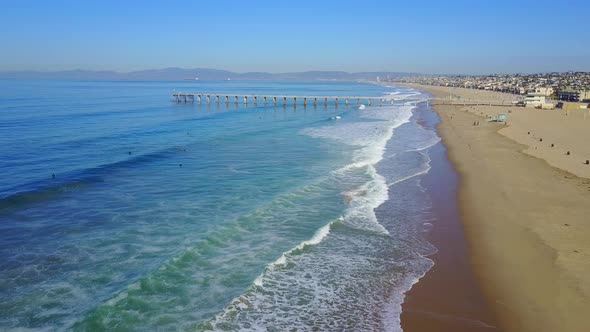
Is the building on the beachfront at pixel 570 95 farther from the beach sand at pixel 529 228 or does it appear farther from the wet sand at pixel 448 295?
the wet sand at pixel 448 295

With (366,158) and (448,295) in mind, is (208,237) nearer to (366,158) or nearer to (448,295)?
(448,295)

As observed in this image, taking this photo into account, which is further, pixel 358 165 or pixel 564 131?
pixel 564 131

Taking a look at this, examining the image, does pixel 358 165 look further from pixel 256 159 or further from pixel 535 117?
pixel 535 117

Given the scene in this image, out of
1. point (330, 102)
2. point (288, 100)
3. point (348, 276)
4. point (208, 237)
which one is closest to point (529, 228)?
point (348, 276)

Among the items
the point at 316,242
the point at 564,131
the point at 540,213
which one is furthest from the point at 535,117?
the point at 316,242

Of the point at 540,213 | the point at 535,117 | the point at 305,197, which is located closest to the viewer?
the point at 540,213

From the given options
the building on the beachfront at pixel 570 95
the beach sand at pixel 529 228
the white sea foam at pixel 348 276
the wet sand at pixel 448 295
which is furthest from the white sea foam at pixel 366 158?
the building on the beachfront at pixel 570 95
